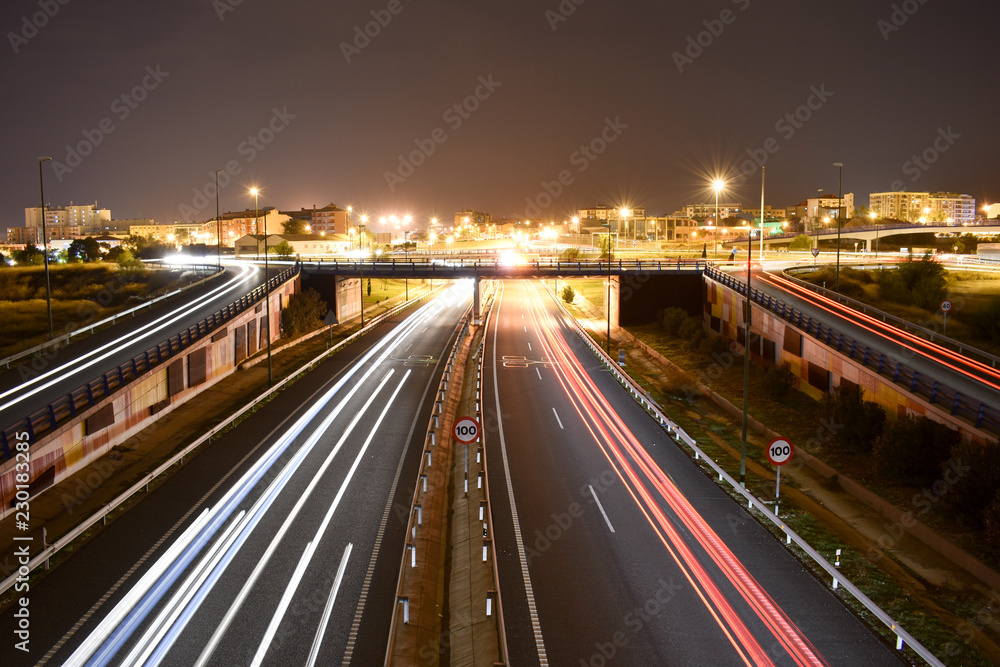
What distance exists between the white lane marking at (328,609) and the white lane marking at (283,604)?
835 mm

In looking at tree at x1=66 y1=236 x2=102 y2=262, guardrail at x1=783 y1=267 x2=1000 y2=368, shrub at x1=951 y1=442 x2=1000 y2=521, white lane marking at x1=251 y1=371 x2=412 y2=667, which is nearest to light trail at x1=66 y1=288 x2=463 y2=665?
white lane marking at x1=251 y1=371 x2=412 y2=667

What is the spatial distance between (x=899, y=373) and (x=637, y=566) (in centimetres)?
1632

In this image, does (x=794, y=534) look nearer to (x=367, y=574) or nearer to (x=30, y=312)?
(x=367, y=574)

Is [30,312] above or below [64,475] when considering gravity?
above

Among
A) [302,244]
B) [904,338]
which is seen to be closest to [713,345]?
[904,338]

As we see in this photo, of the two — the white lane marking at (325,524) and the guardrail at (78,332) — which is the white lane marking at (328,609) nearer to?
the white lane marking at (325,524)

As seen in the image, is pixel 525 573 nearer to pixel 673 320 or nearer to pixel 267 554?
pixel 267 554

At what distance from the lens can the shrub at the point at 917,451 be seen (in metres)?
22.4

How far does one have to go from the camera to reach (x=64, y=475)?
23.3 meters

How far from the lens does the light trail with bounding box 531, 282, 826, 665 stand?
13617 millimetres

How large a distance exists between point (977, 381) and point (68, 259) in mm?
96431

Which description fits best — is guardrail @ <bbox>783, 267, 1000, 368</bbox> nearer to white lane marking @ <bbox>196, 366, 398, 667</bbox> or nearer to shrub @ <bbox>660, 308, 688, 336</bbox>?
shrub @ <bbox>660, 308, 688, 336</bbox>

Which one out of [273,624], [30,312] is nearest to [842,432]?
[273,624]

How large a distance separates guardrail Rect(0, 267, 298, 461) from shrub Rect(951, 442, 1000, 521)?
92.0 feet
